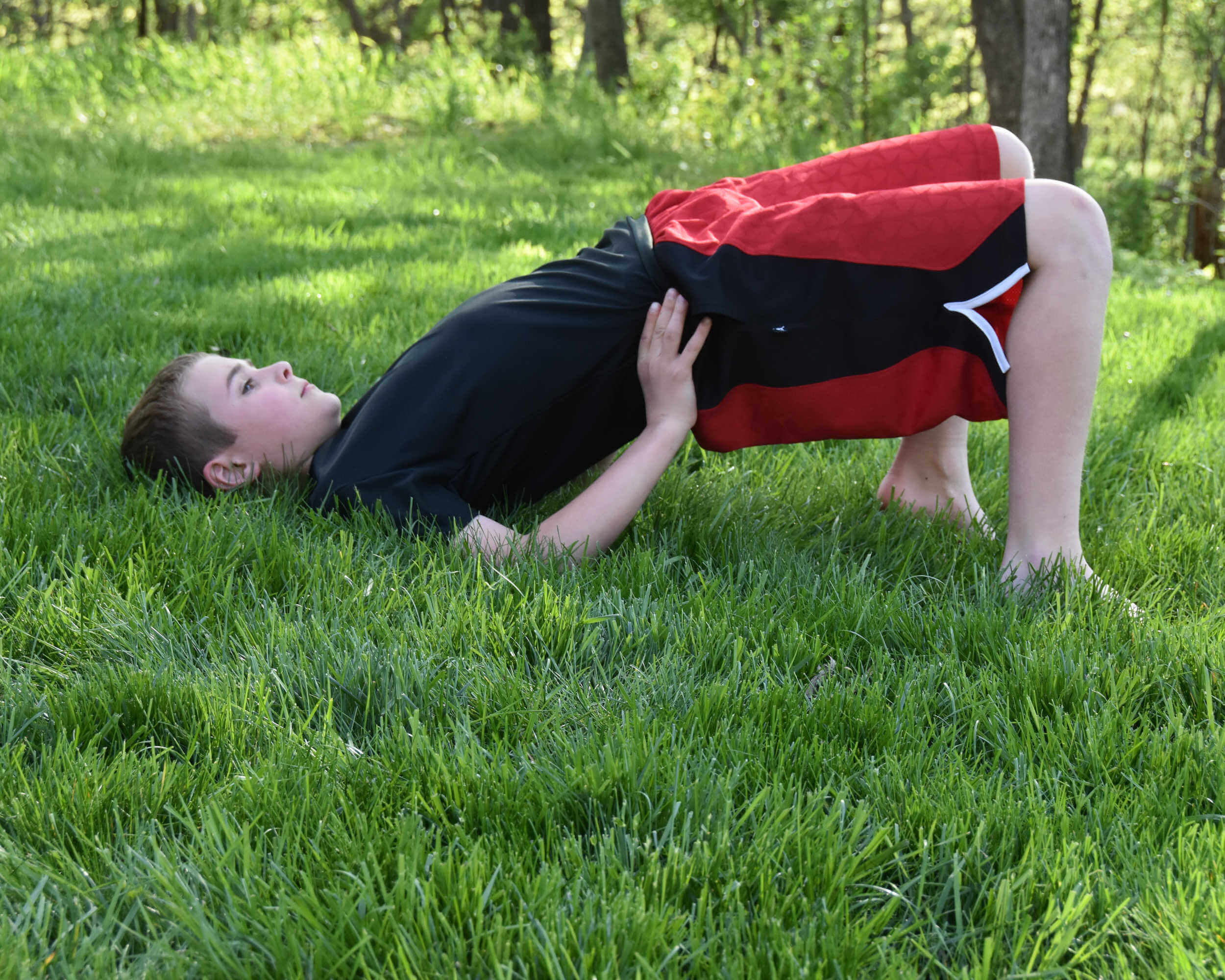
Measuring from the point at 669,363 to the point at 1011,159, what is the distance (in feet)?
3.38

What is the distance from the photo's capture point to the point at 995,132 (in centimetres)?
242

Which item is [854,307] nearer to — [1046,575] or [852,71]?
[1046,575]

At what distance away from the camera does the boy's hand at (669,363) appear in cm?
220

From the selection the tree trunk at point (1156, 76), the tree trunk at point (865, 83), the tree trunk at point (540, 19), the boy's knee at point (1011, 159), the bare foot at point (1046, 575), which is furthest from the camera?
the tree trunk at point (1156, 76)

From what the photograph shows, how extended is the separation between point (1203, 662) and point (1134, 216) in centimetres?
1319

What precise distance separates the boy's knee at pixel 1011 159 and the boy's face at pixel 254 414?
182 cm

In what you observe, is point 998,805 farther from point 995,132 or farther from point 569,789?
point 995,132

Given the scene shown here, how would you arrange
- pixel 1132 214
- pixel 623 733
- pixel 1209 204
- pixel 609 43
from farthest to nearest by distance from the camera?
pixel 1132 214 → pixel 1209 204 → pixel 609 43 → pixel 623 733

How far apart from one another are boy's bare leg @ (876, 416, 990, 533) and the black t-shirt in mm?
730

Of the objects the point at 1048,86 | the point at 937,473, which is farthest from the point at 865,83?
the point at 937,473

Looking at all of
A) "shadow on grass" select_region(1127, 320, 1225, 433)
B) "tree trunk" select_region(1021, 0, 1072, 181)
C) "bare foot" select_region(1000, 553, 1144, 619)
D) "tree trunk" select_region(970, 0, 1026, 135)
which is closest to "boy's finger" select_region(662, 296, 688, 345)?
"bare foot" select_region(1000, 553, 1144, 619)

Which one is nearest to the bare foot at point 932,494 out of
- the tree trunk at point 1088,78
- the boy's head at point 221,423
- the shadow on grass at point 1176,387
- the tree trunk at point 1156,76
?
the shadow on grass at point 1176,387

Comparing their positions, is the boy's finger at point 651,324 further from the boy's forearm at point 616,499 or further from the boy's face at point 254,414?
the boy's face at point 254,414

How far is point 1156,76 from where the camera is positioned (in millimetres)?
20922
